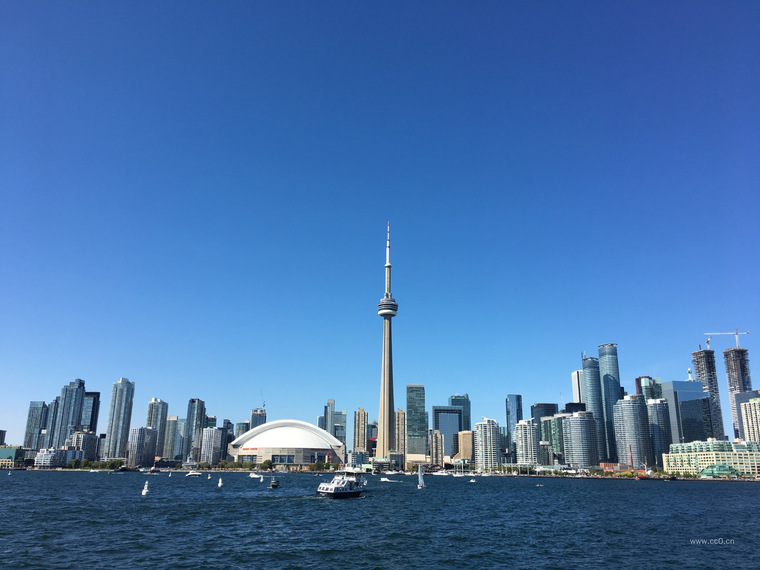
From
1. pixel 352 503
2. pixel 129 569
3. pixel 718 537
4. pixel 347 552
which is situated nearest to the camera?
pixel 129 569

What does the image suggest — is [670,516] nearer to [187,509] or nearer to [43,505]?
[187,509]

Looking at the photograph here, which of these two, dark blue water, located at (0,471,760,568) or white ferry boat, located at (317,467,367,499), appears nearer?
dark blue water, located at (0,471,760,568)

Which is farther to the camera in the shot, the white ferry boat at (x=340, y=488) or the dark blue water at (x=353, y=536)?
the white ferry boat at (x=340, y=488)

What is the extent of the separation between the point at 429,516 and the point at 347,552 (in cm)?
2968

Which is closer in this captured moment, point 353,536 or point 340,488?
point 353,536

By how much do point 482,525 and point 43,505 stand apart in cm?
6120

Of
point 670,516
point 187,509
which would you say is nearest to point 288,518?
point 187,509

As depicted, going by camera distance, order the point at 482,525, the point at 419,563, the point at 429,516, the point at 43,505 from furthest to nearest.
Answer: the point at 43,505
the point at 429,516
the point at 482,525
the point at 419,563

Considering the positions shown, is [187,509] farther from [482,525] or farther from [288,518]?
[482,525]

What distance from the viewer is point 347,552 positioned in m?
46.0

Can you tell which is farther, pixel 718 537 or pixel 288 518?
pixel 288 518

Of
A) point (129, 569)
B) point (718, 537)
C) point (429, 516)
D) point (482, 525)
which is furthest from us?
point (429, 516)

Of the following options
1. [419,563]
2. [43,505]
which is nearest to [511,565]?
[419,563]

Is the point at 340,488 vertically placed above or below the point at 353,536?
above
